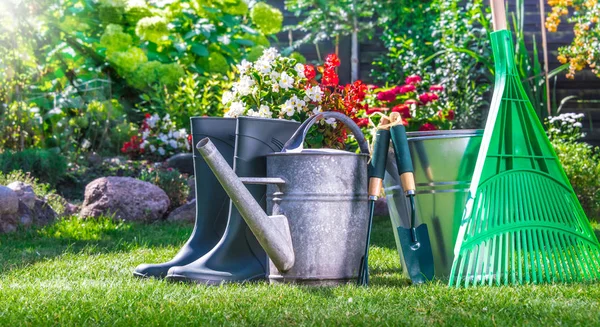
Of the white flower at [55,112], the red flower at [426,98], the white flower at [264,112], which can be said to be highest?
the red flower at [426,98]

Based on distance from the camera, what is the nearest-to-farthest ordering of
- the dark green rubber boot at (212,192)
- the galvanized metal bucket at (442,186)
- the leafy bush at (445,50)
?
the galvanized metal bucket at (442,186) → the dark green rubber boot at (212,192) → the leafy bush at (445,50)

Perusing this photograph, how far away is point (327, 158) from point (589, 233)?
95cm

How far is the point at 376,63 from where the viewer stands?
22.4 feet

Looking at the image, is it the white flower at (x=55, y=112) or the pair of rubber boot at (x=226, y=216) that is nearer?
the pair of rubber boot at (x=226, y=216)

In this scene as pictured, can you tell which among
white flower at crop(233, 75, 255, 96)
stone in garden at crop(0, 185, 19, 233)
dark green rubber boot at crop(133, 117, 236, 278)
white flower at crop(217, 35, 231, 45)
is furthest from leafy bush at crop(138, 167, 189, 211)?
dark green rubber boot at crop(133, 117, 236, 278)

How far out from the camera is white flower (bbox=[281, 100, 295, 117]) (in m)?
3.07

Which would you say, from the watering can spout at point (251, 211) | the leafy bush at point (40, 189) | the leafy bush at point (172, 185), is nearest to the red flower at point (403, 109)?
the leafy bush at point (172, 185)

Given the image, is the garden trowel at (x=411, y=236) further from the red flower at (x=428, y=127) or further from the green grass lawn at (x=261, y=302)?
the red flower at (x=428, y=127)

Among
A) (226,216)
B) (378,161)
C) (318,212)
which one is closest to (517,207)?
(378,161)

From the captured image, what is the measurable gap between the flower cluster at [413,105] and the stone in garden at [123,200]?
1.73 m

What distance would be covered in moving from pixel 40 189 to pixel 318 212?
9.02 feet

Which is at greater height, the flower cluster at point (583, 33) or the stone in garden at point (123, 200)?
the flower cluster at point (583, 33)

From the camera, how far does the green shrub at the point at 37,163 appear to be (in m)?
4.93

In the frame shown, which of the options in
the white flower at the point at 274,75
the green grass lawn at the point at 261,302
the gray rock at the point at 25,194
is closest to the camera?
the green grass lawn at the point at 261,302
